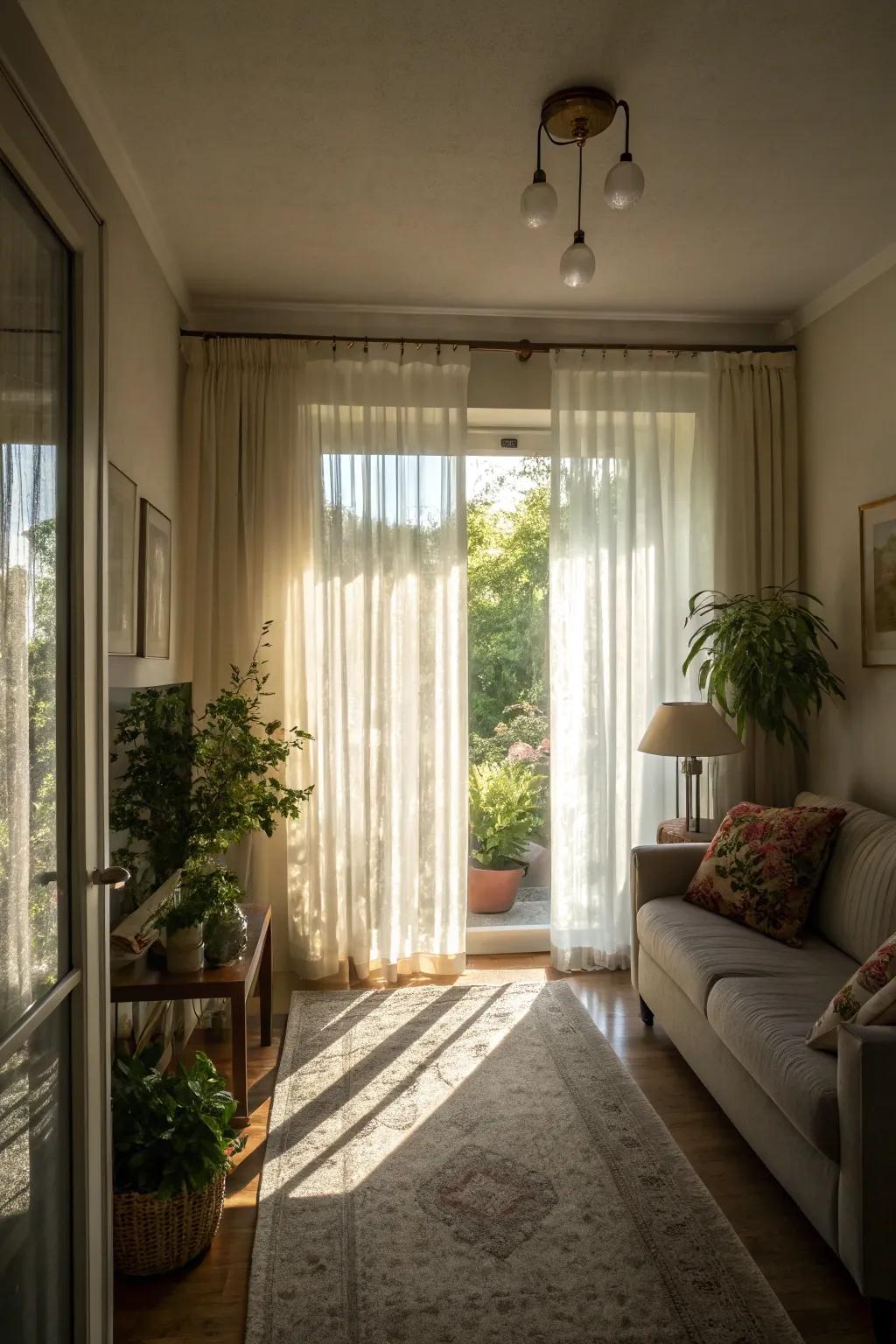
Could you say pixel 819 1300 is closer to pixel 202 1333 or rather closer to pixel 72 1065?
pixel 202 1333

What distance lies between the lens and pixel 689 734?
142 inches

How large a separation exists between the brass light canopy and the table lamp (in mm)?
2046

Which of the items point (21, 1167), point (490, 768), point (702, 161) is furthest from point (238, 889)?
point (702, 161)

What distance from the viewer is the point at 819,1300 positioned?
2.02 meters

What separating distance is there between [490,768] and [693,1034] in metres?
1.75

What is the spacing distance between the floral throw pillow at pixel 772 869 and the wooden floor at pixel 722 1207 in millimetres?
568

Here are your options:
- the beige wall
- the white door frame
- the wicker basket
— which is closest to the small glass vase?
the wicker basket

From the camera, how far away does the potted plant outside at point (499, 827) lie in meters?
4.38

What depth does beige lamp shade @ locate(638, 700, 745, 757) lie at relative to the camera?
3.59 meters

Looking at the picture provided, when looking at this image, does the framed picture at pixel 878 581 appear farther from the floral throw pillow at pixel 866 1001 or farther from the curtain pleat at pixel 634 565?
the floral throw pillow at pixel 866 1001

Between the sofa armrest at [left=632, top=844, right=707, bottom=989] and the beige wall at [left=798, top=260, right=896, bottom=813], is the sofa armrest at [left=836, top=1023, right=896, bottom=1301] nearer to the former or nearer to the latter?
the sofa armrest at [left=632, top=844, right=707, bottom=989]

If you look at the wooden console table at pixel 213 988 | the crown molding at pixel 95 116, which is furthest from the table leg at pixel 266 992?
the crown molding at pixel 95 116

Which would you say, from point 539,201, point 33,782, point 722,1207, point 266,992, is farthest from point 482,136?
point 722,1207

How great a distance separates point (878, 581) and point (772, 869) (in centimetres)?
123
